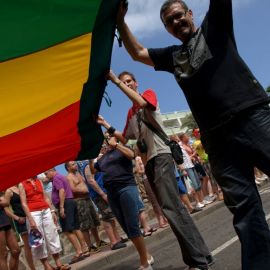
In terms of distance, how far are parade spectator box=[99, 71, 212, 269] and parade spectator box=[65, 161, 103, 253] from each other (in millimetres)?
3651

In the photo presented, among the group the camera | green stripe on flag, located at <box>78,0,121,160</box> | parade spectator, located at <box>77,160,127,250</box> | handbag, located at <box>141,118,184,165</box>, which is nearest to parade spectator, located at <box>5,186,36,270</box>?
parade spectator, located at <box>77,160,127,250</box>

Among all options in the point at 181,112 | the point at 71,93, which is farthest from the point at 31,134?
the point at 181,112

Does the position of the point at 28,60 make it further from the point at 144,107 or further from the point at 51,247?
the point at 51,247

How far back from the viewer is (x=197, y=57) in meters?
3.04

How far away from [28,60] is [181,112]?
85380 millimetres

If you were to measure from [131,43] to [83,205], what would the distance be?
17.4ft

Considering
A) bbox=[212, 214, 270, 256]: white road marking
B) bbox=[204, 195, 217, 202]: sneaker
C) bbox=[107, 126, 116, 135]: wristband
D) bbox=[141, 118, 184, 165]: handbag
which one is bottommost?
bbox=[204, 195, 217, 202]: sneaker

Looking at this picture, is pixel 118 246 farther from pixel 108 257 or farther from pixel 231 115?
pixel 231 115

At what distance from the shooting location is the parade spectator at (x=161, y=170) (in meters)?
4.30

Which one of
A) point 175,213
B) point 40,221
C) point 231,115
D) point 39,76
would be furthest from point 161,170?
point 40,221

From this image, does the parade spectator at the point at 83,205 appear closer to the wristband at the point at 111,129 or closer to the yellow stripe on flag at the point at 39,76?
the wristband at the point at 111,129

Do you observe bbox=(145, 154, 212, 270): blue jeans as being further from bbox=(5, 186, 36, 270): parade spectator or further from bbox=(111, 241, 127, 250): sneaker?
bbox=(5, 186, 36, 270): parade spectator

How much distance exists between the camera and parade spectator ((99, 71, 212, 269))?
430cm

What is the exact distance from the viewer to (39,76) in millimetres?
4129
